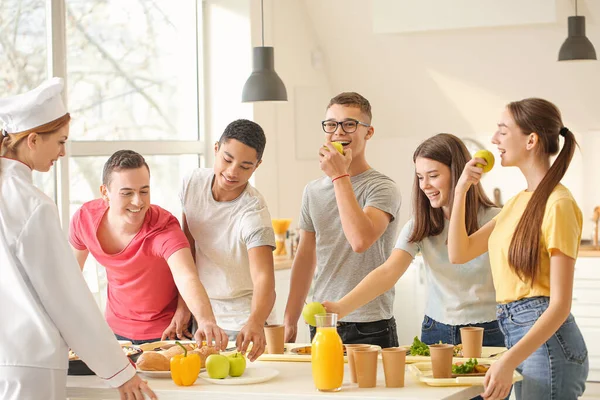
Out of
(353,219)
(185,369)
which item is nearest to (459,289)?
(353,219)

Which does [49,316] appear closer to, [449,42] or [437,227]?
[437,227]

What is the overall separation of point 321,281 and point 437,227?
0.47 metres

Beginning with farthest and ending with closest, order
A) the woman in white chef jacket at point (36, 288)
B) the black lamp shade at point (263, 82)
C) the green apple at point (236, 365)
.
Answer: the black lamp shade at point (263, 82), the green apple at point (236, 365), the woman in white chef jacket at point (36, 288)

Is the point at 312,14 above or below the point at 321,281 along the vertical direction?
above

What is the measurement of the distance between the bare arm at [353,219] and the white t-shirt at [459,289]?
200mm

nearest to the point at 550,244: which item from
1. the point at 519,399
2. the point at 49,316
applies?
the point at 519,399

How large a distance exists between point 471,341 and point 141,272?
3.46 ft

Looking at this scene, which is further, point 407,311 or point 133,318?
point 407,311

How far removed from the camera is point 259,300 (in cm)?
272

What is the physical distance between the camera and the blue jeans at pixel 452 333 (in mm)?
2691

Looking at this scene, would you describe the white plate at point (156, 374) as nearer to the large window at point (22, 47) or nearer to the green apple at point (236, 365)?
the green apple at point (236, 365)

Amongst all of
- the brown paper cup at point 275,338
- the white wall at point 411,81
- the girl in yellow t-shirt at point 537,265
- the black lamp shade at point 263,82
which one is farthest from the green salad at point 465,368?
the white wall at point 411,81

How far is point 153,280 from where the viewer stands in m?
2.87

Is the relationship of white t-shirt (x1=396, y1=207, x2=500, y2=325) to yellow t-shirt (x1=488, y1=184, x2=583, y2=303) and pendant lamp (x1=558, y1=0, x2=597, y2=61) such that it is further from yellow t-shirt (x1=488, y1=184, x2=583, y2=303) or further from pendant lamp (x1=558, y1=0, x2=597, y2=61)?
pendant lamp (x1=558, y1=0, x2=597, y2=61)
